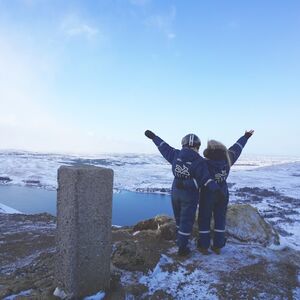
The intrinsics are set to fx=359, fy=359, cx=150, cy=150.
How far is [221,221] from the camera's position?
610 centimetres

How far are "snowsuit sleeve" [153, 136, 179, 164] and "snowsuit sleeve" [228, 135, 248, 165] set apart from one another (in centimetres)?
106

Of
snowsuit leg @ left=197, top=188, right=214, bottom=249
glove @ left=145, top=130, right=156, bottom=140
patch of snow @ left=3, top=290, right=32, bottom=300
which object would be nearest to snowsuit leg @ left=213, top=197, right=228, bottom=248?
snowsuit leg @ left=197, top=188, right=214, bottom=249

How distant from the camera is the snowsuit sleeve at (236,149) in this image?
20.8 ft

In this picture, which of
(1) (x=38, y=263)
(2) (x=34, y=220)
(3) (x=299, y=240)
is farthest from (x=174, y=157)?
(3) (x=299, y=240)

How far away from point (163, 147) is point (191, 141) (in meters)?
0.63

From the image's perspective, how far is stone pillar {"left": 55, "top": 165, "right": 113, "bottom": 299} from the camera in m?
3.95

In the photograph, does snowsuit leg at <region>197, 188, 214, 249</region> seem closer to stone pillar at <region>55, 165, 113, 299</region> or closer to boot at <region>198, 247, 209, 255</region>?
boot at <region>198, 247, 209, 255</region>

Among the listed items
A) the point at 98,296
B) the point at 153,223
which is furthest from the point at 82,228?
the point at 153,223

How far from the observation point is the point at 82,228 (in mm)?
4004

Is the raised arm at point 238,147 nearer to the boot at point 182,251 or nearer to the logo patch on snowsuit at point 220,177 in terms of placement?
the logo patch on snowsuit at point 220,177

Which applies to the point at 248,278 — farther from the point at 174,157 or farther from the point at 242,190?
the point at 242,190

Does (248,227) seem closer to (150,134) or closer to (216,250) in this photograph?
(216,250)

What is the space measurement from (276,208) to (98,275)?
76263mm

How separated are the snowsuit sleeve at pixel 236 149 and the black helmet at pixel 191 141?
0.90 m
